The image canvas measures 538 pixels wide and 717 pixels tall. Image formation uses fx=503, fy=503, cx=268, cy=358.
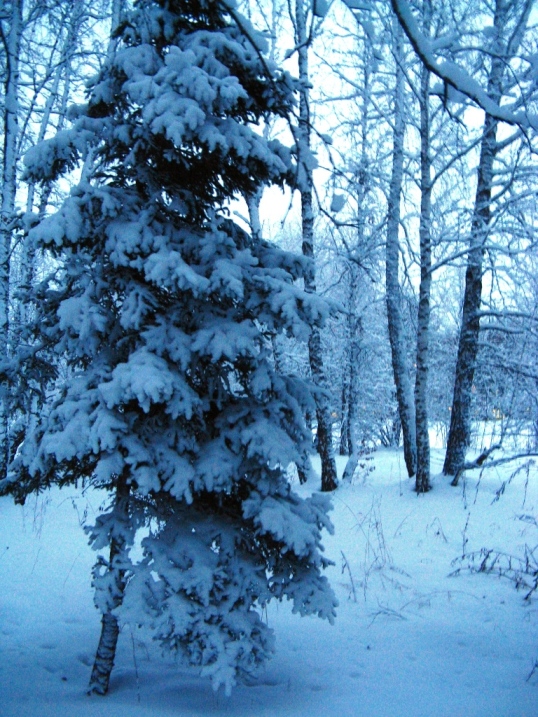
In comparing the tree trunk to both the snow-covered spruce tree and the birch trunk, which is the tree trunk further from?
the snow-covered spruce tree

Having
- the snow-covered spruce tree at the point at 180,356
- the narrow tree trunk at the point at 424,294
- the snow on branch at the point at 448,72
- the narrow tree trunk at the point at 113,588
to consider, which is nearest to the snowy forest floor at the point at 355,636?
the narrow tree trunk at the point at 113,588

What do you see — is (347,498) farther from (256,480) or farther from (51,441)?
(51,441)

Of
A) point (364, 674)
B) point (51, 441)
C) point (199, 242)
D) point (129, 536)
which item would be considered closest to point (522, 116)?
point (199, 242)

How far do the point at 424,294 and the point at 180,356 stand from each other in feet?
24.7

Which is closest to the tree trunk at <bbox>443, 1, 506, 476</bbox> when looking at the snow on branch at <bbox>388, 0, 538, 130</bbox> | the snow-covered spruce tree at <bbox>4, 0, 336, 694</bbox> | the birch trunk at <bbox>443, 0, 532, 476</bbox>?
the birch trunk at <bbox>443, 0, 532, 476</bbox>

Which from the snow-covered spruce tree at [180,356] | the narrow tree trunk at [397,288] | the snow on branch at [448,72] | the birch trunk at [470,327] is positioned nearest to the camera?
the snow on branch at [448,72]

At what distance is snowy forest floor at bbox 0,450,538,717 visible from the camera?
4121mm

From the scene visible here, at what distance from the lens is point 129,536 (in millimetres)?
3973

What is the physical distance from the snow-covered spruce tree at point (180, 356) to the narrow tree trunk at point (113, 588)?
0.05ft

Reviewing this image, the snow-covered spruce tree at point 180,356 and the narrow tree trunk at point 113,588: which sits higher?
the snow-covered spruce tree at point 180,356

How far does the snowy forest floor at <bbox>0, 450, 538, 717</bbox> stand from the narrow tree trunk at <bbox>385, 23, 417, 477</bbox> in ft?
7.22

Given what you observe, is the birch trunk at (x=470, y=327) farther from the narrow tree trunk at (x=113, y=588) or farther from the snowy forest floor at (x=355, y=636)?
the narrow tree trunk at (x=113, y=588)

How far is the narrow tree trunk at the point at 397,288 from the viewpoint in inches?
423

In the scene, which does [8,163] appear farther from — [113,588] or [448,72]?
[448,72]
